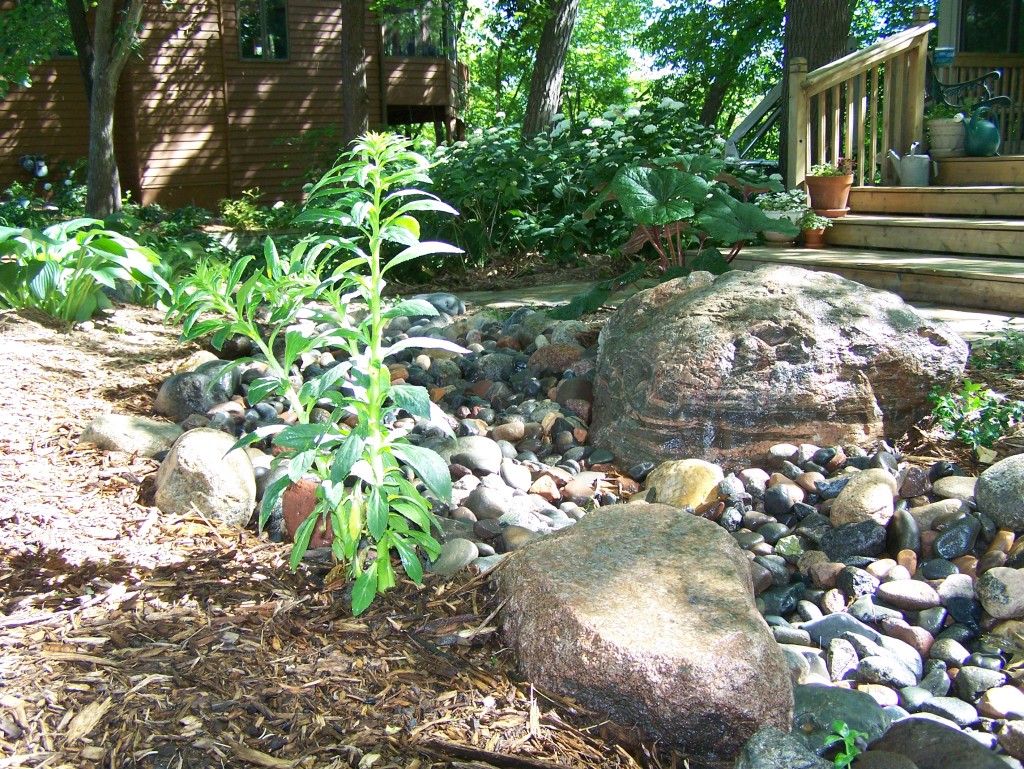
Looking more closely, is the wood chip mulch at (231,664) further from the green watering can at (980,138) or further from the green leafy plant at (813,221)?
the green watering can at (980,138)

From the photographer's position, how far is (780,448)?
350 centimetres

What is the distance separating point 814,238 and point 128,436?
5.48m

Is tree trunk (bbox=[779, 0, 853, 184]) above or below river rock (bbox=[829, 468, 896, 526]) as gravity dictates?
above

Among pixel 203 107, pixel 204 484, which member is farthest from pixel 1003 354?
pixel 203 107

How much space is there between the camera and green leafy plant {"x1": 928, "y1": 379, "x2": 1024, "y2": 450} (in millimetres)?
3357

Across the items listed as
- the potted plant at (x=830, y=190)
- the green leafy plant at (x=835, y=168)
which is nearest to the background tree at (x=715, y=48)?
the green leafy plant at (x=835, y=168)

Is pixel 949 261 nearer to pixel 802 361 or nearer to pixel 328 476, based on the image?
pixel 802 361

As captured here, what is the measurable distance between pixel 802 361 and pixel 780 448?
356 millimetres

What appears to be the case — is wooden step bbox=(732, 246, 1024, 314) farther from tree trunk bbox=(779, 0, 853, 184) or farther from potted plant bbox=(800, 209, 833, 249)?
tree trunk bbox=(779, 0, 853, 184)

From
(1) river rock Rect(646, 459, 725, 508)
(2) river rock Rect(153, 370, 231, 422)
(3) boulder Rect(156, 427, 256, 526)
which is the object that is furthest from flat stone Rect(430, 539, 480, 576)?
(2) river rock Rect(153, 370, 231, 422)

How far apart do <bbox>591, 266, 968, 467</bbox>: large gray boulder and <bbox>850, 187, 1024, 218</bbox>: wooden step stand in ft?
10.9

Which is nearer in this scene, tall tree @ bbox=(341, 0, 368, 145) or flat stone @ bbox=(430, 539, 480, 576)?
flat stone @ bbox=(430, 539, 480, 576)

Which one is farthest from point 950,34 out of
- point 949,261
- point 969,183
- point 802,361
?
point 802,361

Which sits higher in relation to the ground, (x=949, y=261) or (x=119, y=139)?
(x=119, y=139)
